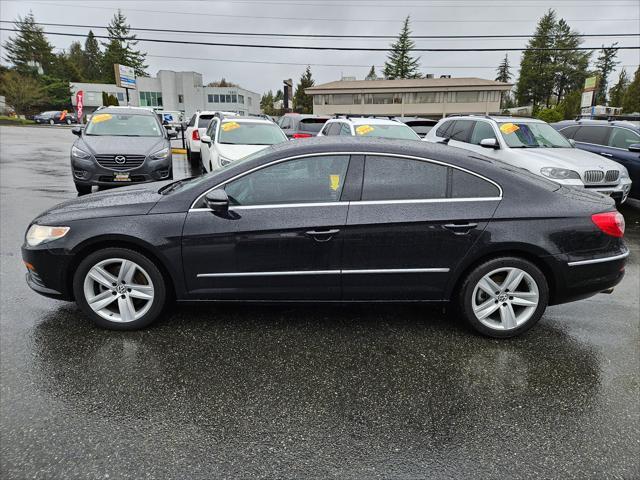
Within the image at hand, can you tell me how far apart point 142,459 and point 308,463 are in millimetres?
862

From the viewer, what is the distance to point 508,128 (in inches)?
359

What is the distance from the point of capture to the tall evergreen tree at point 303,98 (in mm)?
87150

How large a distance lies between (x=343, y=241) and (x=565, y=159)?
20.3ft

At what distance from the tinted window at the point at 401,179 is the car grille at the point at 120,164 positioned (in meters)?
6.40

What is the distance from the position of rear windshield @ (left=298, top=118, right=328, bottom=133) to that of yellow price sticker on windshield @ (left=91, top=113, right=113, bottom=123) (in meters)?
6.47

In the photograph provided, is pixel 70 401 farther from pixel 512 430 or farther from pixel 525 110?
pixel 525 110

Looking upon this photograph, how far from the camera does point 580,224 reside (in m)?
3.56

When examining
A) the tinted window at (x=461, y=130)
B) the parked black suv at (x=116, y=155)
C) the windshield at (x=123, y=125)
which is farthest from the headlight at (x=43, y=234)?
the tinted window at (x=461, y=130)

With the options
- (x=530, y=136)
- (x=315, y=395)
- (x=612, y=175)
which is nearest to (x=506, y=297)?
(x=315, y=395)

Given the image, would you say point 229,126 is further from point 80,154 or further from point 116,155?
point 80,154

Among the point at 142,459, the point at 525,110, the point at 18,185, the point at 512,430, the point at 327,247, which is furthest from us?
the point at 525,110

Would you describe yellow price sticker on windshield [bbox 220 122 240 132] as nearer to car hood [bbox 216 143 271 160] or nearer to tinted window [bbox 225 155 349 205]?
car hood [bbox 216 143 271 160]

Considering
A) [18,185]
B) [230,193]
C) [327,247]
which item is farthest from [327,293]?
[18,185]

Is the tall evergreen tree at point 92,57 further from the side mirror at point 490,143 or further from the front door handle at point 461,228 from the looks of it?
the front door handle at point 461,228
